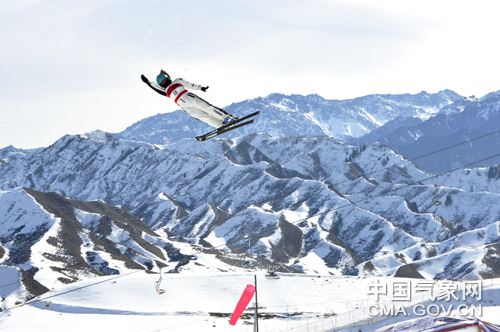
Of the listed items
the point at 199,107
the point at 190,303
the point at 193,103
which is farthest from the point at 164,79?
the point at 190,303

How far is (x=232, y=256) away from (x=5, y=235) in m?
69.6

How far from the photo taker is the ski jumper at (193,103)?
61.1 feet

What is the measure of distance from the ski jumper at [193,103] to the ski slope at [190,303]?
18419mm

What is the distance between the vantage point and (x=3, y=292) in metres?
99.1

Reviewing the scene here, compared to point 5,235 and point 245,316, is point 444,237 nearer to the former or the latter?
point 5,235

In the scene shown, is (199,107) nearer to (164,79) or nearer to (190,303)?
(164,79)

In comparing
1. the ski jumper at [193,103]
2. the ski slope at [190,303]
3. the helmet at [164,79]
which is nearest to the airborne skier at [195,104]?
the ski jumper at [193,103]

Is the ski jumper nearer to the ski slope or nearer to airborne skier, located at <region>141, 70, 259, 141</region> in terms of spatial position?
airborne skier, located at <region>141, 70, 259, 141</region>

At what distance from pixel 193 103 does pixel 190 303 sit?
94.2ft

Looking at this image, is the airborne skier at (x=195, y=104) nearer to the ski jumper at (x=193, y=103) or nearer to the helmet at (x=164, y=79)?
the ski jumper at (x=193, y=103)

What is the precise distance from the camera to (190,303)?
143 feet

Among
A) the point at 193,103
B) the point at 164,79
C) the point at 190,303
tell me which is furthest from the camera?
the point at 190,303

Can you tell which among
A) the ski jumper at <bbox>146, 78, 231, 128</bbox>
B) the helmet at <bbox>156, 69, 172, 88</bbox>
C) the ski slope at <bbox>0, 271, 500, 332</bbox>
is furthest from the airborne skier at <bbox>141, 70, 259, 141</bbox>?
the ski slope at <bbox>0, 271, 500, 332</bbox>

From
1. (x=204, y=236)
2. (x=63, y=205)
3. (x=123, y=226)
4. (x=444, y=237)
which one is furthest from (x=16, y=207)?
(x=444, y=237)
